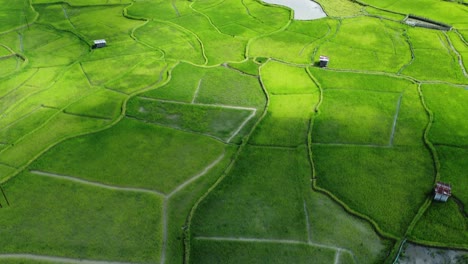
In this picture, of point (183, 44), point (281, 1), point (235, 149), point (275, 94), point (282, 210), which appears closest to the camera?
point (282, 210)

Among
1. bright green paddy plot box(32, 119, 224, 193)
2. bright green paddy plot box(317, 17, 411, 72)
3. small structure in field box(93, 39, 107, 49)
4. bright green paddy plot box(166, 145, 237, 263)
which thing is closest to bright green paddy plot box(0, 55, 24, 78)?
small structure in field box(93, 39, 107, 49)

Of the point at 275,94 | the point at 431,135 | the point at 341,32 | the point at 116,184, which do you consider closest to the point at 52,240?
the point at 116,184

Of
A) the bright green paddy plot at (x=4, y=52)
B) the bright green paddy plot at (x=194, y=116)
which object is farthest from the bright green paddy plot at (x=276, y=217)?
the bright green paddy plot at (x=4, y=52)

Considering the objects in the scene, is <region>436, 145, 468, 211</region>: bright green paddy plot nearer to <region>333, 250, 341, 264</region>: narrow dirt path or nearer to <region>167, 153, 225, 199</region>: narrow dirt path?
<region>333, 250, 341, 264</region>: narrow dirt path

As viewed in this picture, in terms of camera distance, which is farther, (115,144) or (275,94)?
(275,94)

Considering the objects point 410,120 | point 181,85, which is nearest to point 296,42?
point 181,85

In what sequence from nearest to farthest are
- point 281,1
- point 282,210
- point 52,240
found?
point 52,240, point 282,210, point 281,1

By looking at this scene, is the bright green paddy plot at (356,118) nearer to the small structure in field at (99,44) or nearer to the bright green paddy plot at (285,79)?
the bright green paddy plot at (285,79)

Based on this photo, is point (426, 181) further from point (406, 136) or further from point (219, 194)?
point (219, 194)

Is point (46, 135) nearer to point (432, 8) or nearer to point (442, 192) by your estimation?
point (442, 192)
